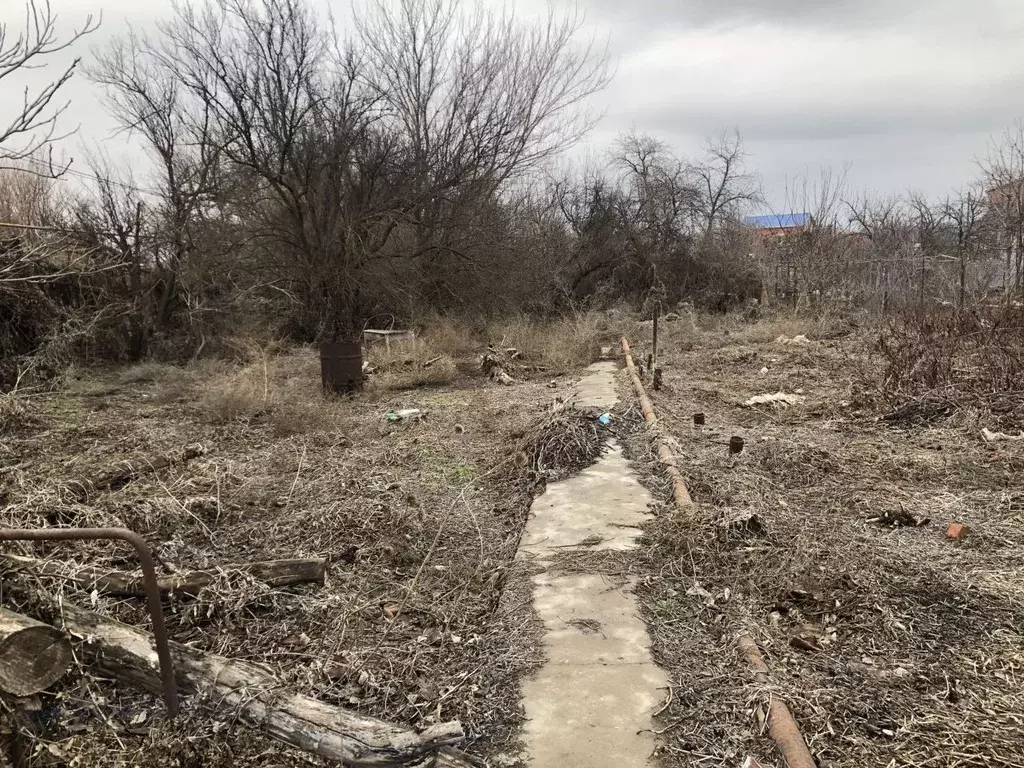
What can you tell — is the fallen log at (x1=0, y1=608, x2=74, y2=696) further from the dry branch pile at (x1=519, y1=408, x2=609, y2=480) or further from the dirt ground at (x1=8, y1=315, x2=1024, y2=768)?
the dry branch pile at (x1=519, y1=408, x2=609, y2=480)

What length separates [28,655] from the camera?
2.64 metres

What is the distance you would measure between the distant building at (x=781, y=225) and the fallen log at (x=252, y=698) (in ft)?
69.8

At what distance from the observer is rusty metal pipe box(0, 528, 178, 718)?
2354 millimetres

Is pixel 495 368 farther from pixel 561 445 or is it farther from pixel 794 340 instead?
pixel 794 340

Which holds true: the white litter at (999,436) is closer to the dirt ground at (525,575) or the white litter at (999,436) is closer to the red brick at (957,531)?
the dirt ground at (525,575)

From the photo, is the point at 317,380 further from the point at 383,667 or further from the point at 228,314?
the point at 383,667

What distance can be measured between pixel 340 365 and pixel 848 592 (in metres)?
8.36

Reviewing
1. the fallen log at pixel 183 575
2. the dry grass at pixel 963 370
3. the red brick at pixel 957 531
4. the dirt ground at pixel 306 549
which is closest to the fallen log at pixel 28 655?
the dirt ground at pixel 306 549

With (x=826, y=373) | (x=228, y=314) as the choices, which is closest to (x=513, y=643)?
(x=826, y=373)

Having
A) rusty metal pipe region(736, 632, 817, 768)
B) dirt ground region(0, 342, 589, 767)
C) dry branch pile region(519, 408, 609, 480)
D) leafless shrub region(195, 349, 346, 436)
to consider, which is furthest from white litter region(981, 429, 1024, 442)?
leafless shrub region(195, 349, 346, 436)

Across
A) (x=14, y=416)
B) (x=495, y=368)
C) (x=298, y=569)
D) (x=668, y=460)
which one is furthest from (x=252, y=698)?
(x=495, y=368)

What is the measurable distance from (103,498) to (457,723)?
349 centimetres

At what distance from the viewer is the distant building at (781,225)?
69.4 ft

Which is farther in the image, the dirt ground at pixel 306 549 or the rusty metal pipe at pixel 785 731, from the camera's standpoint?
the dirt ground at pixel 306 549
